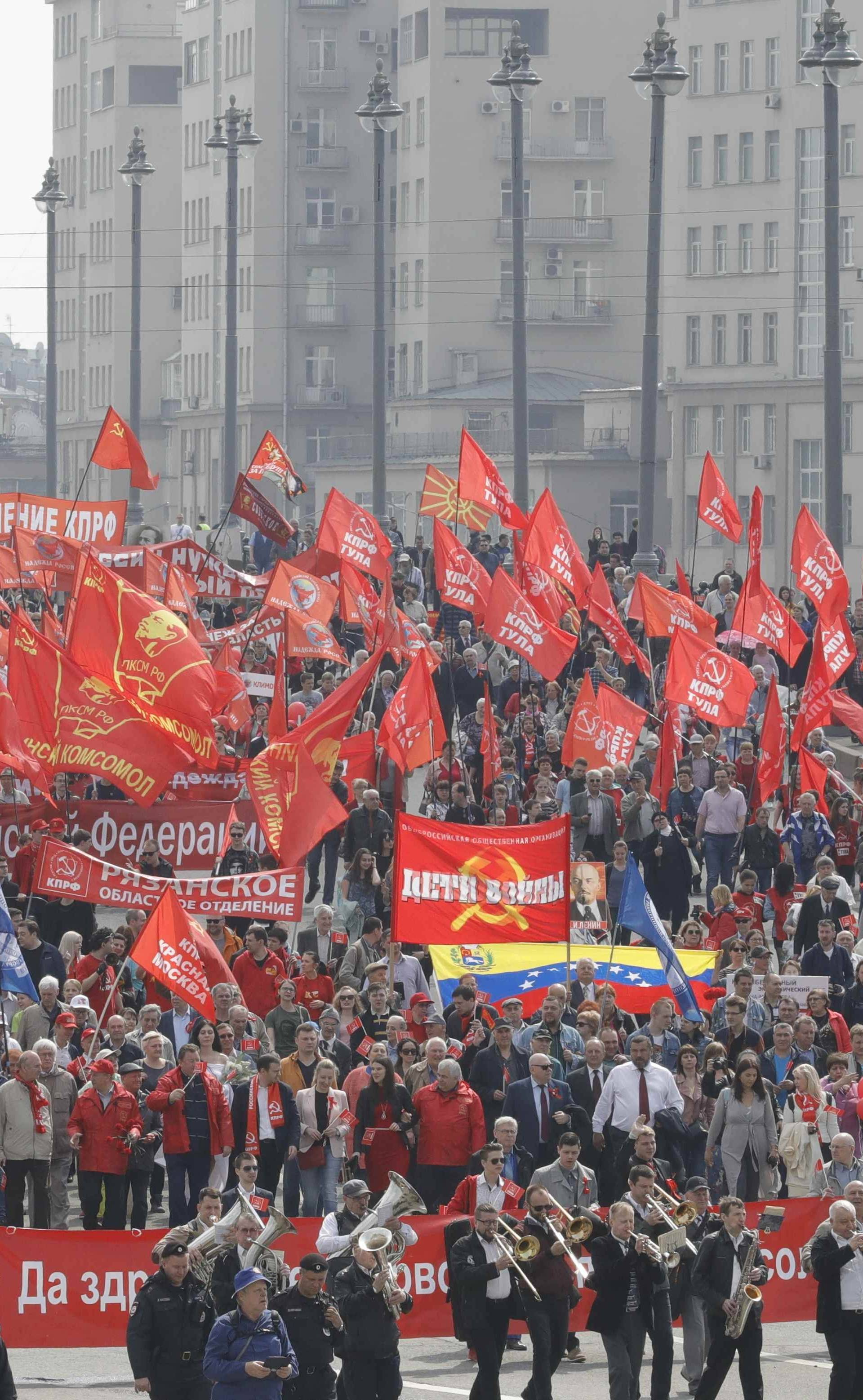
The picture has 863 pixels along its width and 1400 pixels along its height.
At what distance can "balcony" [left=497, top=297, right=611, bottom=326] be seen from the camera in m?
92.9

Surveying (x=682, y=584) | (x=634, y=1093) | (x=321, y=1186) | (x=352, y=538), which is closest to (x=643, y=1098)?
(x=634, y=1093)

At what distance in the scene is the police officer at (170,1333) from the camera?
41.2 ft

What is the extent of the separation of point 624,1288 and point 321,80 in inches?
3617

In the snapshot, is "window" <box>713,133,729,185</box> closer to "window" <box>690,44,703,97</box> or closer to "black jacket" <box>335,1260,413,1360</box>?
"window" <box>690,44,703,97</box>

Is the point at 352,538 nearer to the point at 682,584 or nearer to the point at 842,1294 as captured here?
the point at 682,584

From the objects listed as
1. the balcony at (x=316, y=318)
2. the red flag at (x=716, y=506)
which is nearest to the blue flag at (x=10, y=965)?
the red flag at (x=716, y=506)

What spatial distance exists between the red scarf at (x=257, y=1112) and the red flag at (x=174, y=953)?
35.5 inches

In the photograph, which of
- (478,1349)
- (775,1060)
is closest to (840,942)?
(775,1060)

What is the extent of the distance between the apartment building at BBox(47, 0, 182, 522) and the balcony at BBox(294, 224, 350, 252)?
35.0ft

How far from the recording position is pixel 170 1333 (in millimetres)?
12570

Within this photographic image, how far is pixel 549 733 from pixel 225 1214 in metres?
13.9

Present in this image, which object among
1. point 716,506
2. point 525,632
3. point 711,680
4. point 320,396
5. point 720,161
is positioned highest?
point 720,161

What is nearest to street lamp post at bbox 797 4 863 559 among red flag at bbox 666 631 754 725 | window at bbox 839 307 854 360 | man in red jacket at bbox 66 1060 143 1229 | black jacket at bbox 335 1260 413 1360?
red flag at bbox 666 631 754 725

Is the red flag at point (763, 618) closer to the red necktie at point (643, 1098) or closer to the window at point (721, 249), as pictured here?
the red necktie at point (643, 1098)
